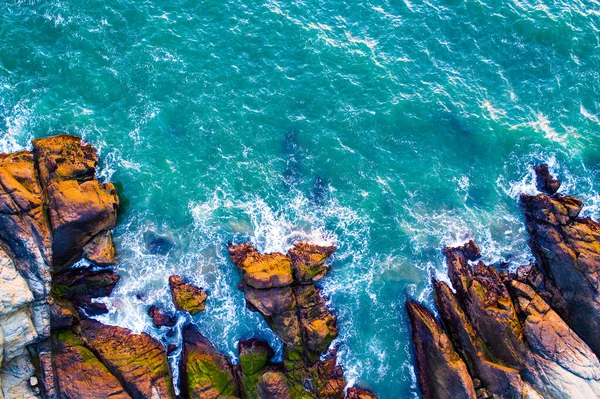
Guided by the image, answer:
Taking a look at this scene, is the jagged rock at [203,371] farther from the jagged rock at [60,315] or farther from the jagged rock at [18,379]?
the jagged rock at [18,379]

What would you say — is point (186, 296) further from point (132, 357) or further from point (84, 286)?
point (84, 286)

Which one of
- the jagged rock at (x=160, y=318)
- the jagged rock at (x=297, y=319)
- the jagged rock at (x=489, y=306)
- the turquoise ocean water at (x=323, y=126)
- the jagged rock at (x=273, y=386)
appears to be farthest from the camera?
the turquoise ocean water at (x=323, y=126)

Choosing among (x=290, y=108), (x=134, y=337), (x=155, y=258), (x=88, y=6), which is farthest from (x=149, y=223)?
(x=88, y=6)

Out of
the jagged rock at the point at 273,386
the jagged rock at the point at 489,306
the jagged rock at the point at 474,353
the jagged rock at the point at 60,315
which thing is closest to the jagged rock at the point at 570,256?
the jagged rock at the point at 489,306

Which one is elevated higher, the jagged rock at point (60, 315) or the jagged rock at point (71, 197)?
the jagged rock at point (71, 197)

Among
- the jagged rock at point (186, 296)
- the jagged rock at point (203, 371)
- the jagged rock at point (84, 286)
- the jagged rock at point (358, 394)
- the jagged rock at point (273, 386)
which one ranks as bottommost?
the jagged rock at point (358, 394)

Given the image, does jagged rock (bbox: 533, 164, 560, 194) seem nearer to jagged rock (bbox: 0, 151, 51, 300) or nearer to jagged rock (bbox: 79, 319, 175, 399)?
jagged rock (bbox: 79, 319, 175, 399)

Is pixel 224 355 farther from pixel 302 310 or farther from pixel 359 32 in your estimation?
pixel 359 32
